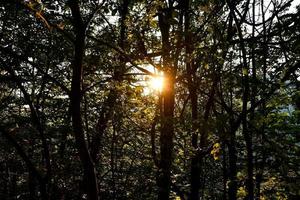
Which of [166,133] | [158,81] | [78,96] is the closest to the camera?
[78,96]

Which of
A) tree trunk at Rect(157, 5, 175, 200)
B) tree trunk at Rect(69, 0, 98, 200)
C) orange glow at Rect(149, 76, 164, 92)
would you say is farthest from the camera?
tree trunk at Rect(157, 5, 175, 200)

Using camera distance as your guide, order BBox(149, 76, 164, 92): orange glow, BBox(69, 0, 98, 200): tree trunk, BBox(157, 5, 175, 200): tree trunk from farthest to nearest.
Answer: BBox(157, 5, 175, 200): tree trunk
BBox(149, 76, 164, 92): orange glow
BBox(69, 0, 98, 200): tree trunk

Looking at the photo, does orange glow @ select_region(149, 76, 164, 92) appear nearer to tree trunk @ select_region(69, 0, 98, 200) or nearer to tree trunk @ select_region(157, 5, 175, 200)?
tree trunk @ select_region(157, 5, 175, 200)

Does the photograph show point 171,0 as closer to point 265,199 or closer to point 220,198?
point 265,199

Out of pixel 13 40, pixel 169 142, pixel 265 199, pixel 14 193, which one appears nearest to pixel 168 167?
pixel 169 142

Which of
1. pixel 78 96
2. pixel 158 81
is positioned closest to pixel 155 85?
pixel 158 81

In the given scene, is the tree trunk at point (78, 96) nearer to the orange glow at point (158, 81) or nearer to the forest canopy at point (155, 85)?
the forest canopy at point (155, 85)

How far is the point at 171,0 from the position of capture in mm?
A: 6707

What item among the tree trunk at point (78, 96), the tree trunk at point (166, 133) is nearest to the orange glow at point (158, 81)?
the tree trunk at point (166, 133)

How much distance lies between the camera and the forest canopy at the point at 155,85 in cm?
420

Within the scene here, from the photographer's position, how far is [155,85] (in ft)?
23.4

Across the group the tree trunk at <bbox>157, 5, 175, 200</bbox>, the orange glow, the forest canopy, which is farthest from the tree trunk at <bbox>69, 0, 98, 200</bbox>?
the tree trunk at <bbox>157, 5, 175, 200</bbox>

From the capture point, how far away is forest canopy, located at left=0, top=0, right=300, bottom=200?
13.8 ft

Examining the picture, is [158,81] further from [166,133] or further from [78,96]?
[78,96]
